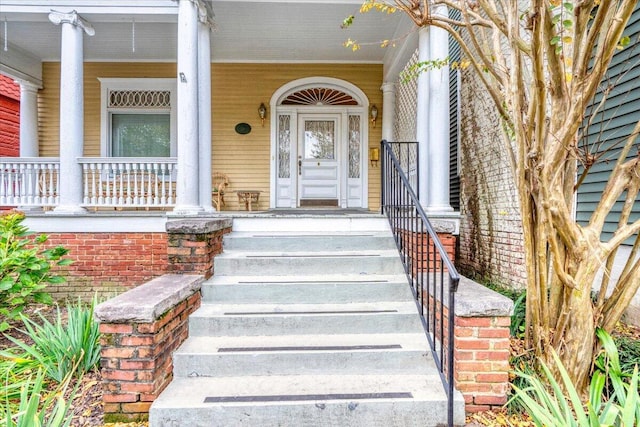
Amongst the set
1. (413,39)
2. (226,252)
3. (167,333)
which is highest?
(413,39)

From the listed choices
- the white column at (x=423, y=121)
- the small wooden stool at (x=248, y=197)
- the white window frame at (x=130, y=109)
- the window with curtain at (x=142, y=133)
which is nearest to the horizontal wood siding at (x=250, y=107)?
the small wooden stool at (x=248, y=197)

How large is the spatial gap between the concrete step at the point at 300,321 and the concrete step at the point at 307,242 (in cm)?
85

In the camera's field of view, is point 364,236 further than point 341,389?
Yes

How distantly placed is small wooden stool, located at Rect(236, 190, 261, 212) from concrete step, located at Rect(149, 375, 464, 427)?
4.64 meters

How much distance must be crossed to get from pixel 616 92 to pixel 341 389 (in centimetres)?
295

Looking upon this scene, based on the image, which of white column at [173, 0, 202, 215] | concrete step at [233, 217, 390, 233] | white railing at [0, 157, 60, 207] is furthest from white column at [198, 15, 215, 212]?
white railing at [0, 157, 60, 207]

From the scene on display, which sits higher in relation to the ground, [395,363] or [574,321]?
[574,321]

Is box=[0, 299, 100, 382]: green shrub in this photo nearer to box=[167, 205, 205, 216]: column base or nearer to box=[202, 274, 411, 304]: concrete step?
box=[202, 274, 411, 304]: concrete step

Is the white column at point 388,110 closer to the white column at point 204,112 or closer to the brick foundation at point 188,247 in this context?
the white column at point 204,112

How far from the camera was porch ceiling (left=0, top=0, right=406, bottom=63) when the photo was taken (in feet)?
14.6

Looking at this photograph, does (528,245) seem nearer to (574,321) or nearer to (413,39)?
(574,321)

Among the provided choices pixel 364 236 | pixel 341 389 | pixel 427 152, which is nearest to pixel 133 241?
pixel 364 236

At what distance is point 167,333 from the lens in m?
2.15

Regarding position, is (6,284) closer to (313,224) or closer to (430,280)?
(313,224)
